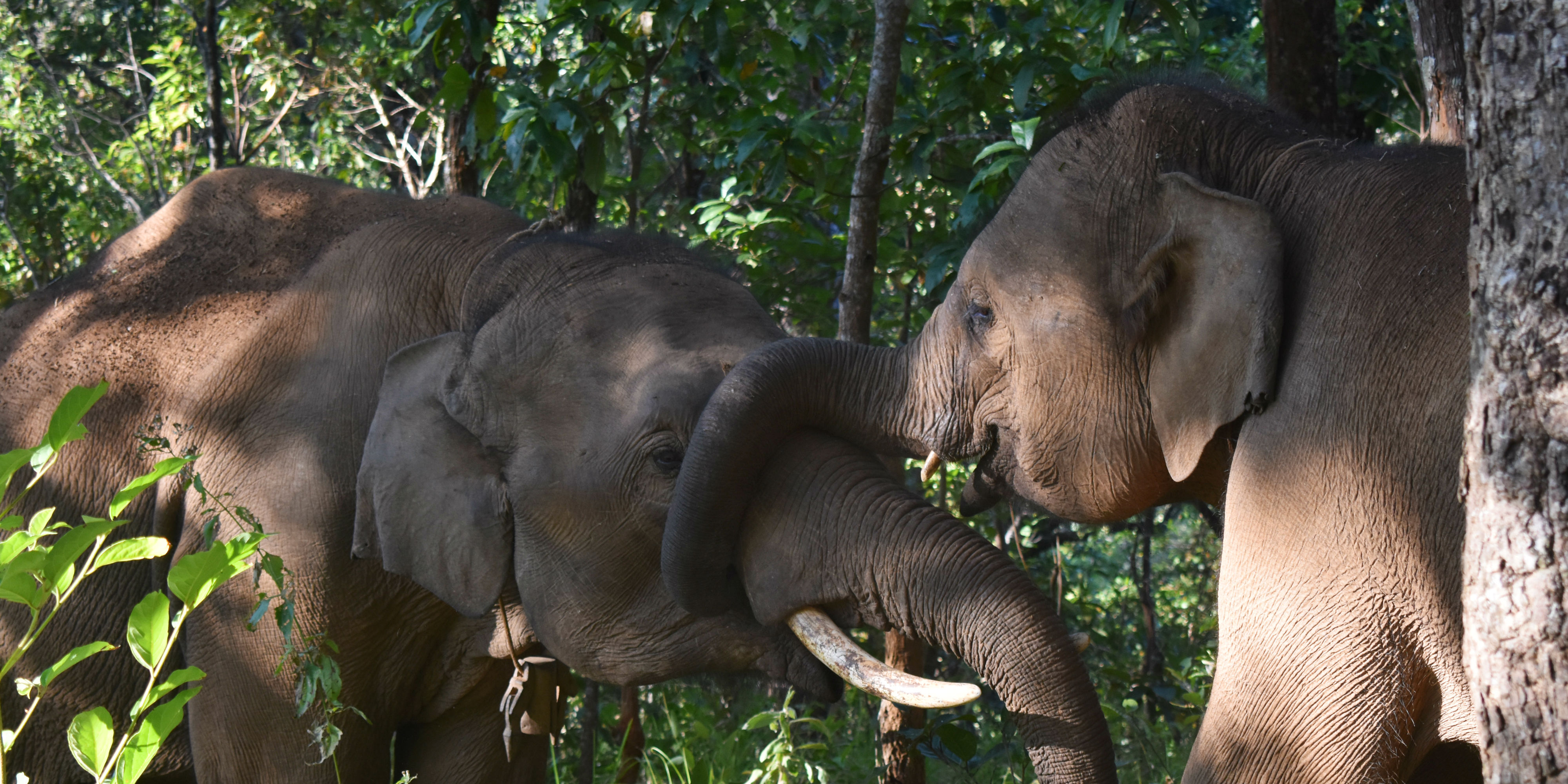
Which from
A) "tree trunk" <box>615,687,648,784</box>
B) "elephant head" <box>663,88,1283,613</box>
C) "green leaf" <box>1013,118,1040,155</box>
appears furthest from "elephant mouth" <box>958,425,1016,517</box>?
"tree trunk" <box>615,687,648,784</box>

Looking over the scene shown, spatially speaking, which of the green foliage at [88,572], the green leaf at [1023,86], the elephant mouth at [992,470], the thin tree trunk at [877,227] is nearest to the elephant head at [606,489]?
the elephant mouth at [992,470]

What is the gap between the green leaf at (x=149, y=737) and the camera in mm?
1711

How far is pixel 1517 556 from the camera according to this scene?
1.72m

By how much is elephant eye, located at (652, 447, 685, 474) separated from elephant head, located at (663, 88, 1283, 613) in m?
0.23

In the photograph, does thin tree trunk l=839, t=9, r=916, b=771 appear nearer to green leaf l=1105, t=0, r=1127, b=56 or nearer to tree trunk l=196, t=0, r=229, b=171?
green leaf l=1105, t=0, r=1127, b=56

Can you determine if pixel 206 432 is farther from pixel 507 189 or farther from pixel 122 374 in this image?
pixel 507 189

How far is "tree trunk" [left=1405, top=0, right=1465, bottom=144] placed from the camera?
3414 mm

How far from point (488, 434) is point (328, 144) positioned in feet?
17.3

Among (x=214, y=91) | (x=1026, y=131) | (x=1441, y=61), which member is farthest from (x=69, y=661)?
(x=214, y=91)

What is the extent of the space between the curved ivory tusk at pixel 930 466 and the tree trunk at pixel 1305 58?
1.84 m

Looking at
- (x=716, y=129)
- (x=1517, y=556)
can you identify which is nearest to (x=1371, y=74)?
(x=716, y=129)

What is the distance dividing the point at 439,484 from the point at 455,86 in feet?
6.05

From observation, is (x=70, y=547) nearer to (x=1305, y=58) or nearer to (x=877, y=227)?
(x=877, y=227)

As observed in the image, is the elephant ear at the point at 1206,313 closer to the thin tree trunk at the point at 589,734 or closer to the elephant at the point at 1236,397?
the elephant at the point at 1236,397
